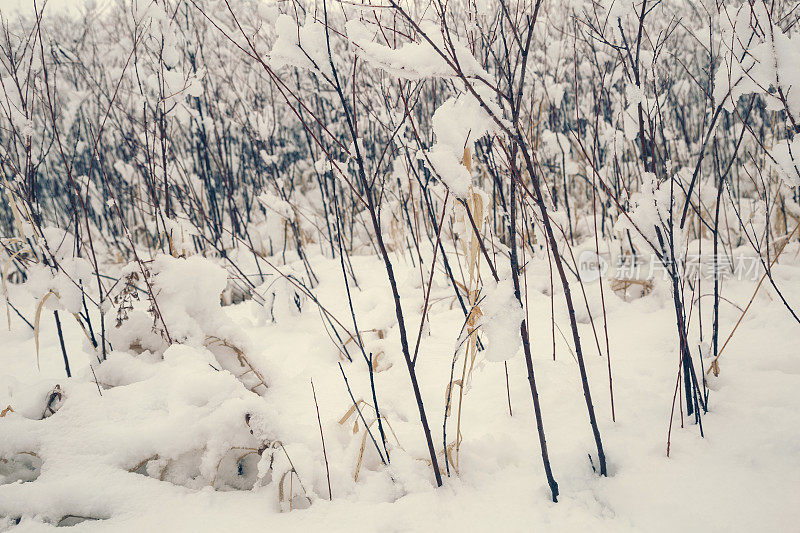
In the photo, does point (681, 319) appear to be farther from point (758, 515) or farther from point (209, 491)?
point (209, 491)

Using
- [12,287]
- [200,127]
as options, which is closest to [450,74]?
[200,127]

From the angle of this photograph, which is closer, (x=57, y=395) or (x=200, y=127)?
(x=57, y=395)

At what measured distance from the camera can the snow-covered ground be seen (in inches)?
31.0

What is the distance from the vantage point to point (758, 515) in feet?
2.39

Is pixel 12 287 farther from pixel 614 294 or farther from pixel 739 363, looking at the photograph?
pixel 739 363

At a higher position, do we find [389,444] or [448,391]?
[448,391]

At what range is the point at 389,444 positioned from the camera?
96 cm

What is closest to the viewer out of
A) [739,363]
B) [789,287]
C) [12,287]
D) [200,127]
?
[739,363]

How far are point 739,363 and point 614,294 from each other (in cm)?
62

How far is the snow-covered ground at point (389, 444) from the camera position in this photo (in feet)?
2.58

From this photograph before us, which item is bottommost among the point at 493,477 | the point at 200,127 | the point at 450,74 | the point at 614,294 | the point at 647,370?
the point at 493,477

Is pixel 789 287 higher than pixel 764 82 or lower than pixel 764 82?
lower

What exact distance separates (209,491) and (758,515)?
929mm

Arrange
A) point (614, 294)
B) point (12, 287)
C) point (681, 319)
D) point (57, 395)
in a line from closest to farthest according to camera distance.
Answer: point (681, 319)
point (57, 395)
point (614, 294)
point (12, 287)
